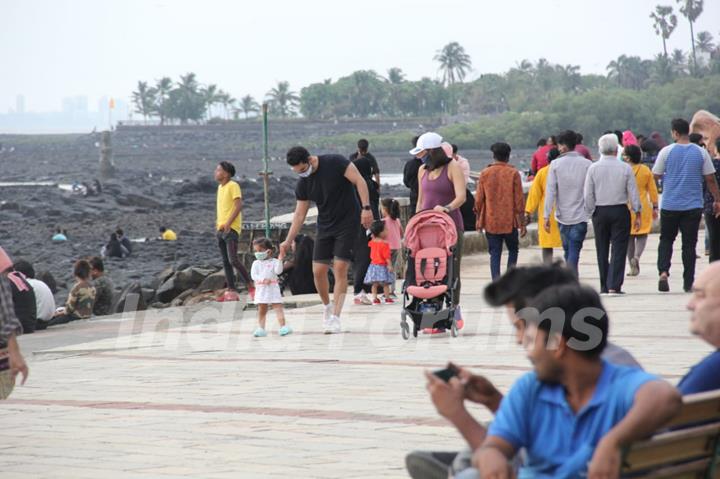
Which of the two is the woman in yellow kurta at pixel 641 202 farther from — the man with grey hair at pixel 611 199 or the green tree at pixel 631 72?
the green tree at pixel 631 72

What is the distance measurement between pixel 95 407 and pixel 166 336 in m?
4.40

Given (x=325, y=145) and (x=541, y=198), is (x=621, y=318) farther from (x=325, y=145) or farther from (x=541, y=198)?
(x=325, y=145)

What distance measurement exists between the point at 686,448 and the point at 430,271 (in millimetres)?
8030

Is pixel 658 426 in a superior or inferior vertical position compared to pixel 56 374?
superior

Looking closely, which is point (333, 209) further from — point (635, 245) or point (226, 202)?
point (635, 245)

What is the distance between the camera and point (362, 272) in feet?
49.4

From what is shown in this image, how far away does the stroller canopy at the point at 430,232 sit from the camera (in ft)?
38.2

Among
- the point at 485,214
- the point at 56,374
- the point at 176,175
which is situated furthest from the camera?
the point at 176,175

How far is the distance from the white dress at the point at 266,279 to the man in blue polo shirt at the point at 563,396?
849 centimetres

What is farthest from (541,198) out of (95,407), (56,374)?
(95,407)

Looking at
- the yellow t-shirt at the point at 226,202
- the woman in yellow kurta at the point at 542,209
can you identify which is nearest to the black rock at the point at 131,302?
the yellow t-shirt at the point at 226,202

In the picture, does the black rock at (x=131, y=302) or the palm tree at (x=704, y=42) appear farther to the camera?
the palm tree at (x=704, y=42)

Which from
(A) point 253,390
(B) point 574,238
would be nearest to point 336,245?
(B) point 574,238

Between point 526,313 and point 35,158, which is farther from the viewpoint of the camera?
point 35,158
